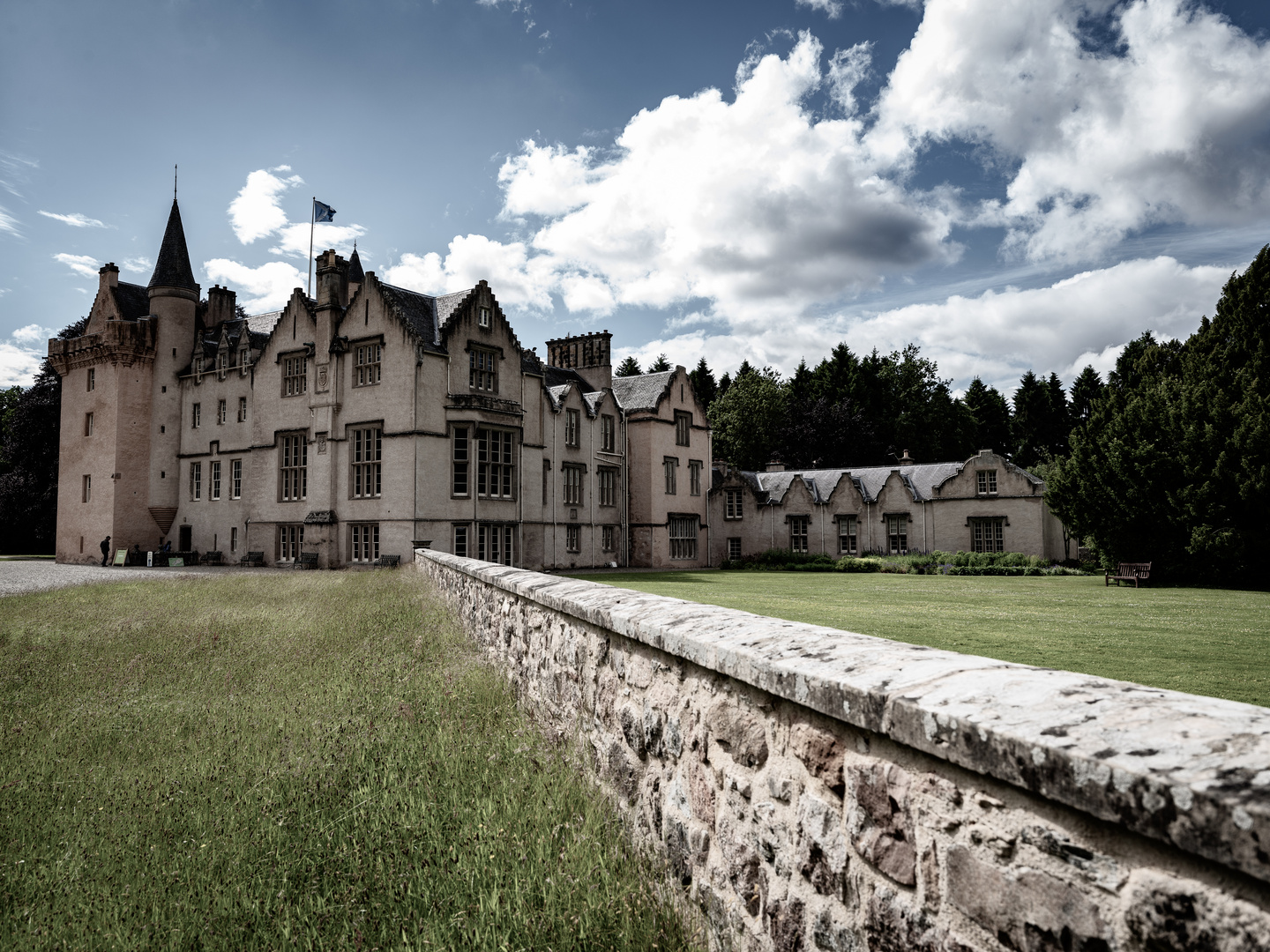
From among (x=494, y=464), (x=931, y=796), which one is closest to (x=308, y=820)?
(x=931, y=796)

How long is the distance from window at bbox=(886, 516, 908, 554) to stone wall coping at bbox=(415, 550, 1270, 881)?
4588 centimetres

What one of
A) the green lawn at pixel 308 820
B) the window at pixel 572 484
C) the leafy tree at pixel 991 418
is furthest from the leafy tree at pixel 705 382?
the green lawn at pixel 308 820

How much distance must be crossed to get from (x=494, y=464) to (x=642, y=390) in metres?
13.4

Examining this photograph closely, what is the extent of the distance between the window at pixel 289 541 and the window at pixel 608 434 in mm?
15262

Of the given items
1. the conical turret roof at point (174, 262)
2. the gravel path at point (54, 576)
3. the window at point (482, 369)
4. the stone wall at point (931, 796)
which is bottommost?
the gravel path at point (54, 576)

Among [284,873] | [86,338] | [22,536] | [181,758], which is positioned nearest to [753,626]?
[284,873]

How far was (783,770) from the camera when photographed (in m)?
2.96

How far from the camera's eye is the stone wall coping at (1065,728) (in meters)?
1.46

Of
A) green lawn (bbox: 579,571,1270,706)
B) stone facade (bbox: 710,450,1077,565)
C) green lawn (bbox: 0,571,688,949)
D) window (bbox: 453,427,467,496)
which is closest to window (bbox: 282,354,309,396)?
window (bbox: 453,427,467,496)

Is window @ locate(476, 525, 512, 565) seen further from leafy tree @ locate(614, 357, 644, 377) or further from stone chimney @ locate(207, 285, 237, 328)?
leafy tree @ locate(614, 357, 644, 377)

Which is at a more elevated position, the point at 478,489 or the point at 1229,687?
the point at 478,489

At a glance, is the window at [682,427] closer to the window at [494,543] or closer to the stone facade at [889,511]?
the stone facade at [889,511]

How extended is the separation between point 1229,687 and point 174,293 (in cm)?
4612

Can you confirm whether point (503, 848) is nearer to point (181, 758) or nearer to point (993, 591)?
point (181, 758)
